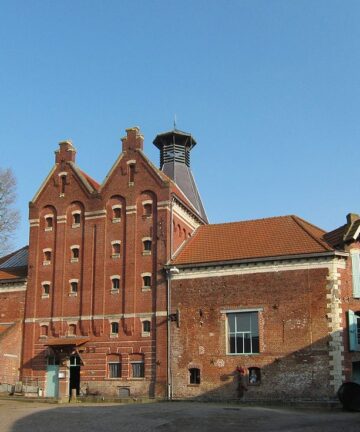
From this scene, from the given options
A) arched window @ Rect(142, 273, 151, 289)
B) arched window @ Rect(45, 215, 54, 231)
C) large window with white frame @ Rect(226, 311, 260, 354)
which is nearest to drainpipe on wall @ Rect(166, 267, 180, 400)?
arched window @ Rect(142, 273, 151, 289)

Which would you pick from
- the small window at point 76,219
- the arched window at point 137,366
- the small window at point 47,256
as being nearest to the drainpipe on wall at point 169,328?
the arched window at point 137,366

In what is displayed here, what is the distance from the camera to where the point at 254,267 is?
3909cm

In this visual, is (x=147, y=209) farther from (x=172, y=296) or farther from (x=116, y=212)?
(x=172, y=296)

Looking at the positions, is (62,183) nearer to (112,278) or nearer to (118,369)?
(112,278)

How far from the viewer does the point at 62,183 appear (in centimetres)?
4781

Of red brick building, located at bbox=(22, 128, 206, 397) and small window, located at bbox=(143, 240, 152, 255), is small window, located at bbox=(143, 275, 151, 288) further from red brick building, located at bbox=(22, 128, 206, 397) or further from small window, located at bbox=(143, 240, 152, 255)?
small window, located at bbox=(143, 240, 152, 255)

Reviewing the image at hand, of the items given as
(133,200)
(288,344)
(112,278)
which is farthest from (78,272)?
(288,344)

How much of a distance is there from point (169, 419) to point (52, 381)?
1872cm

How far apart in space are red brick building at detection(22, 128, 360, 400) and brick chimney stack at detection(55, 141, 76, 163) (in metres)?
0.09

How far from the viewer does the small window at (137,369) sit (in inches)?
1602

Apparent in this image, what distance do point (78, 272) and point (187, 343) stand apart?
33.8 feet

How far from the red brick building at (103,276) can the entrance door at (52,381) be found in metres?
0.07

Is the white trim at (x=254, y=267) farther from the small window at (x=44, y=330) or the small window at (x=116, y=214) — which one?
the small window at (x=44, y=330)

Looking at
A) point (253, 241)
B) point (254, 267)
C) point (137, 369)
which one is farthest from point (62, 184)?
point (254, 267)
